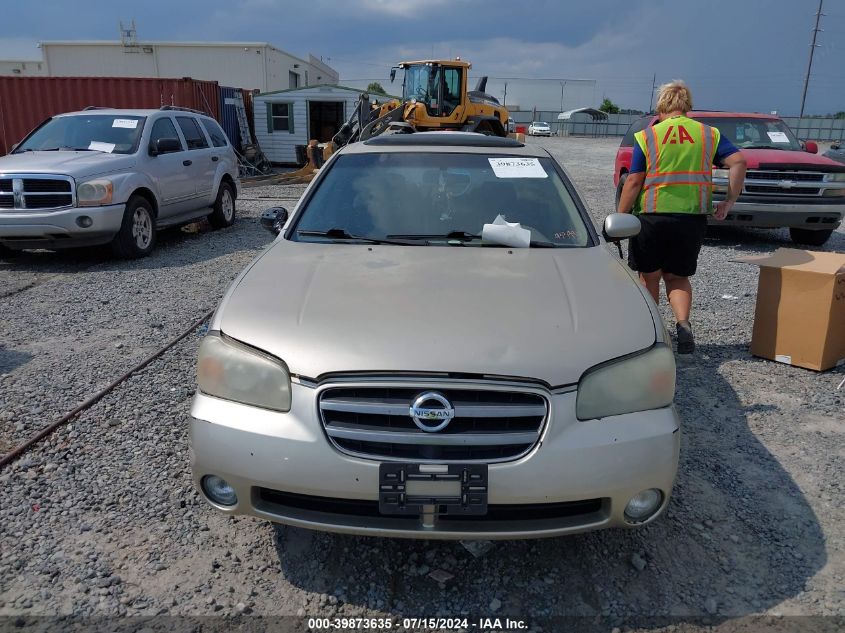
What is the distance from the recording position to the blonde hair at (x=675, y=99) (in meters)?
4.77

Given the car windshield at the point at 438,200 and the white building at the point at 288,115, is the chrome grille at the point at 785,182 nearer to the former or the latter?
the car windshield at the point at 438,200

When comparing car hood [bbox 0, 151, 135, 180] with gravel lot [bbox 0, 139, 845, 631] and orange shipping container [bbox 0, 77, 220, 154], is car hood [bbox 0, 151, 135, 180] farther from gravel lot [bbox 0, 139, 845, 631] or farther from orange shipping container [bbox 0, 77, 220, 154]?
orange shipping container [bbox 0, 77, 220, 154]

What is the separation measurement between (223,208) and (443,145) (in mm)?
7347

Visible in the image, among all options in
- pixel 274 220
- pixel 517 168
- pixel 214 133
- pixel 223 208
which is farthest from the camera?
pixel 214 133

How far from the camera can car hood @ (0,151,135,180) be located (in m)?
7.66

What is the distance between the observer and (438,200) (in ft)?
12.0

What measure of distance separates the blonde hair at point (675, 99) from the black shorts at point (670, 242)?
771mm

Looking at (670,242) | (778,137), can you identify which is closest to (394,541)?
(670,242)

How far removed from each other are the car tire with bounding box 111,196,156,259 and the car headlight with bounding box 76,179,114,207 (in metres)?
0.32

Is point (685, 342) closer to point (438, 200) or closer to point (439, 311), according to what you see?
point (438, 200)

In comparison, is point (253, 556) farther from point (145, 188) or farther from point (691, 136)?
point (145, 188)

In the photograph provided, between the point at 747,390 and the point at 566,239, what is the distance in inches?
75.9

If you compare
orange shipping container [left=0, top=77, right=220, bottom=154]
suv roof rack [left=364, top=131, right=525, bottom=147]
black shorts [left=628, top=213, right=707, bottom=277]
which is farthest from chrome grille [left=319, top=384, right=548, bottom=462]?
orange shipping container [left=0, top=77, right=220, bottom=154]

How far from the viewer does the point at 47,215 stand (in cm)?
760
